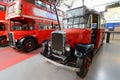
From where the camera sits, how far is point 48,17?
6.42 meters

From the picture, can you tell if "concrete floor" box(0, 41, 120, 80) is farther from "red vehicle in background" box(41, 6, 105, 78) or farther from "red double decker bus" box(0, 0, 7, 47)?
"red double decker bus" box(0, 0, 7, 47)

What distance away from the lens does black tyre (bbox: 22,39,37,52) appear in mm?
4707

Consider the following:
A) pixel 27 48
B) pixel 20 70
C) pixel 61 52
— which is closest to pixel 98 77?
pixel 61 52

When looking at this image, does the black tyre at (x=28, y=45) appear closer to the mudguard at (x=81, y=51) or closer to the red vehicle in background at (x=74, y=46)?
the red vehicle in background at (x=74, y=46)

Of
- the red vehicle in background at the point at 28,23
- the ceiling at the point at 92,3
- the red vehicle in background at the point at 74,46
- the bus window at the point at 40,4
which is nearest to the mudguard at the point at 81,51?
the red vehicle in background at the point at 74,46

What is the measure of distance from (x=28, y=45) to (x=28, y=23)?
1.31 metres

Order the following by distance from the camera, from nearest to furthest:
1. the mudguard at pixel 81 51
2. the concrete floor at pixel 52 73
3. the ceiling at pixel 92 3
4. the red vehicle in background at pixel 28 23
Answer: the mudguard at pixel 81 51 → the concrete floor at pixel 52 73 → the red vehicle in background at pixel 28 23 → the ceiling at pixel 92 3

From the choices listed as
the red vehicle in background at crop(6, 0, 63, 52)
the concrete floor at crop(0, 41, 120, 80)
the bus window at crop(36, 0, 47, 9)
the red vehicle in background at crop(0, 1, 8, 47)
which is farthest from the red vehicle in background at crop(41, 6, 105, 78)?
the red vehicle in background at crop(0, 1, 8, 47)

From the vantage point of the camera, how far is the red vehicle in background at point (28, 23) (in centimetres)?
470

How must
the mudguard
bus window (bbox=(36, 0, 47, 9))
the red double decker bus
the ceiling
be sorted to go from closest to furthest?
the mudguard
bus window (bbox=(36, 0, 47, 9))
the red double decker bus
the ceiling

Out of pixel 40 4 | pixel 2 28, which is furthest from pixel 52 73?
pixel 2 28

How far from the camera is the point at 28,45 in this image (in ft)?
16.1

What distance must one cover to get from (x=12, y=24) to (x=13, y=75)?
4100 millimetres

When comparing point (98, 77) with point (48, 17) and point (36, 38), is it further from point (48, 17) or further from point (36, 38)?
point (48, 17)
